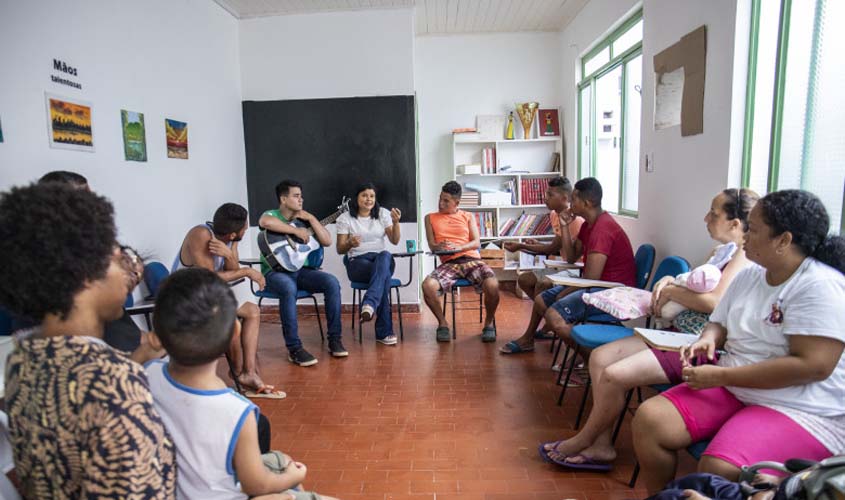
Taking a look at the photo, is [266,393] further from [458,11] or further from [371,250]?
[458,11]

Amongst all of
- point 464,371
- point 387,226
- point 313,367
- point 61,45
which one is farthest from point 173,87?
point 464,371

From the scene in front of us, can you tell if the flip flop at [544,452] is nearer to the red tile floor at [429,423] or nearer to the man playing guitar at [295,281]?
the red tile floor at [429,423]

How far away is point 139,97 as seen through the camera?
3613 mm

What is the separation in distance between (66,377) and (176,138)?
3.59m

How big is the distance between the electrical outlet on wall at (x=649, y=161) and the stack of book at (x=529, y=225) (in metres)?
2.43

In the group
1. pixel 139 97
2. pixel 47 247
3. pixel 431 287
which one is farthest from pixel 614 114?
pixel 47 247

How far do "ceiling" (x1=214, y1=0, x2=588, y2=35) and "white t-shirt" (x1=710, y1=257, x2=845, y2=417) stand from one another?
4.31 m

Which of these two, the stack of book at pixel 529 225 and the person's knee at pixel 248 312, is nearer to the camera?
the person's knee at pixel 248 312

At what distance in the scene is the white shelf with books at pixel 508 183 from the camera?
6324 mm

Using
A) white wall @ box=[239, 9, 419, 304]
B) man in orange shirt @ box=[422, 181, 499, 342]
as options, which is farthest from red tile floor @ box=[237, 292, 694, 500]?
white wall @ box=[239, 9, 419, 304]

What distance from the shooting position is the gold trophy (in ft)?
20.6

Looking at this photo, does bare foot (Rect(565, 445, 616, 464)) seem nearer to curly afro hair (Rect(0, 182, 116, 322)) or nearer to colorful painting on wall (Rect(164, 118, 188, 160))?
curly afro hair (Rect(0, 182, 116, 322))

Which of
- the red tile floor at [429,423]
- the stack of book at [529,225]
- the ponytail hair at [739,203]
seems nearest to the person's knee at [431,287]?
the red tile floor at [429,423]

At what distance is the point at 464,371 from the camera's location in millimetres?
3752
